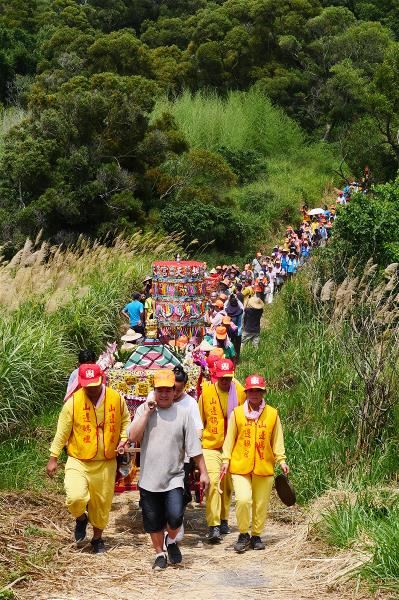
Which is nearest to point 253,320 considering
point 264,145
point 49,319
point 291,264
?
point 49,319

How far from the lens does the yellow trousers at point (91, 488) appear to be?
7191mm

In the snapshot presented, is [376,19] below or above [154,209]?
above

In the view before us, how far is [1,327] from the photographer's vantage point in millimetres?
10508

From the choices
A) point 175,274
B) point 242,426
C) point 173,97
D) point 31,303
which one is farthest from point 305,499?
point 173,97

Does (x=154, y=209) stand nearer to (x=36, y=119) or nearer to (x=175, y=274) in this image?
(x=36, y=119)

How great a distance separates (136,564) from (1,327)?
14.1 feet

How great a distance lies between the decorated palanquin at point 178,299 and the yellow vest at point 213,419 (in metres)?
6.31

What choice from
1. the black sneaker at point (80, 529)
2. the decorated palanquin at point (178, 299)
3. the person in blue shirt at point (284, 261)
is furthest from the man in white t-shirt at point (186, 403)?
the person in blue shirt at point (284, 261)

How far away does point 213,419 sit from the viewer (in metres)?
8.27

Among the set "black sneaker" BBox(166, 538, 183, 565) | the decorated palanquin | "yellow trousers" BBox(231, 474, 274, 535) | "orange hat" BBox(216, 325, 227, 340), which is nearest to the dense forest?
the decorated palanquin

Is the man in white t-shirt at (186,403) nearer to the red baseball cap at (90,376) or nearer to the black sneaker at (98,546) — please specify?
the red baseball cap at (90,376)

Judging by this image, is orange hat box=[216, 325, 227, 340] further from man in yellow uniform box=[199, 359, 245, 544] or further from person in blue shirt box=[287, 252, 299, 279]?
person in blue shirt box=[287, 252, 299, 279]

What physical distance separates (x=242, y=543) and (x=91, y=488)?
132cm

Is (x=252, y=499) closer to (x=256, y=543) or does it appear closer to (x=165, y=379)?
(x=256, y=543)
